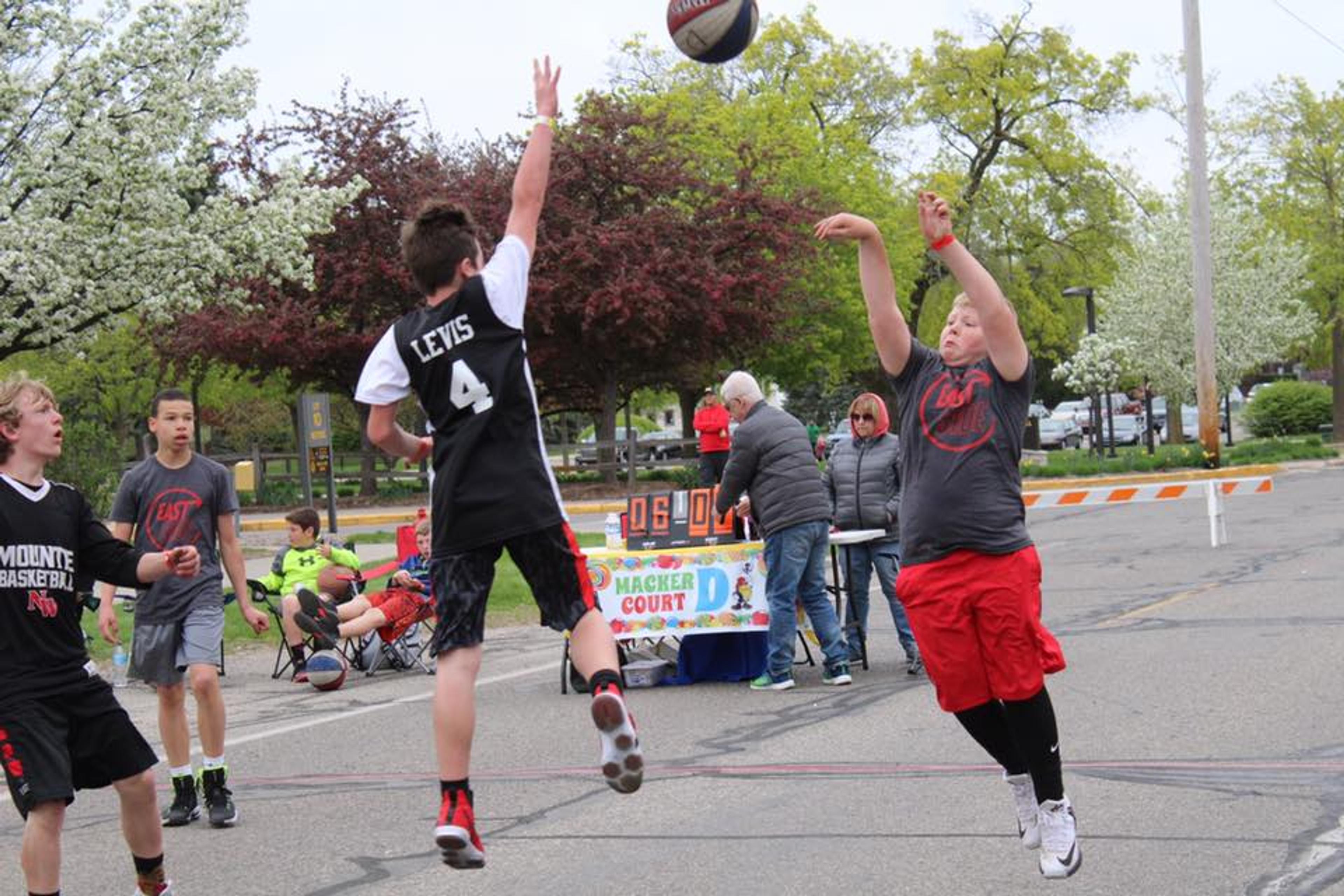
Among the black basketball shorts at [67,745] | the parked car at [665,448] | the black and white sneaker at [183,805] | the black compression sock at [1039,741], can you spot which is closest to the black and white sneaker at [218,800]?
the black and white sneaker at [183,805]

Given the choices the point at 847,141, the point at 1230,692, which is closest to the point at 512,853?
the point at 1230,692

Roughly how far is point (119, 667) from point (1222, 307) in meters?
41.3

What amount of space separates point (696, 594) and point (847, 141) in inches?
1652

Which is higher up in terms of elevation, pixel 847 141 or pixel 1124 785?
pixel 847 141

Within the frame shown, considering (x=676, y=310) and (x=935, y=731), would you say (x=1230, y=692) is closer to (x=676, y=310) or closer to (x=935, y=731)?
(x=935, y=731)

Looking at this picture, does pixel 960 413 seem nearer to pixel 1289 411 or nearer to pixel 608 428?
pixel 608 428

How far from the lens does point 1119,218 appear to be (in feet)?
187

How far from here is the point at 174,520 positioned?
813 cm

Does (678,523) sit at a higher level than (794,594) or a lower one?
higher

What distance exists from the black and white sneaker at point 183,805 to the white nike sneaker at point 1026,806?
4.01m

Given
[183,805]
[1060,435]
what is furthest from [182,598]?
[1060,435]

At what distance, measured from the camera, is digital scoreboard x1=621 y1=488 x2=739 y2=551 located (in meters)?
12.3

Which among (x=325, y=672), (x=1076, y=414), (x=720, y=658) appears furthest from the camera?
(x=1076, y=414)

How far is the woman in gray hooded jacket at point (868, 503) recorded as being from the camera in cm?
1188
